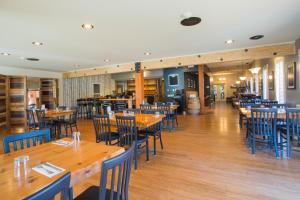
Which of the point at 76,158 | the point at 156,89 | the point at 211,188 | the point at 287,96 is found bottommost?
the point at 211,188

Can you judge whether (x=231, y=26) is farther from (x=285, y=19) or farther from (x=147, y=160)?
(x=147, y=160)

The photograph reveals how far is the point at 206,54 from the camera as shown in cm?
559

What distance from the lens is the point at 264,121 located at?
316 cm

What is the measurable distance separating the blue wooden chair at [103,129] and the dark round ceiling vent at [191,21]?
2.25 meters

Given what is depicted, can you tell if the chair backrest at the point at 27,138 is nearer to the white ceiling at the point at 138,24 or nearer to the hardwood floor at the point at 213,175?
the hardwood floor at the point at 213,175

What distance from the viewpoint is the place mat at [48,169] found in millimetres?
1155

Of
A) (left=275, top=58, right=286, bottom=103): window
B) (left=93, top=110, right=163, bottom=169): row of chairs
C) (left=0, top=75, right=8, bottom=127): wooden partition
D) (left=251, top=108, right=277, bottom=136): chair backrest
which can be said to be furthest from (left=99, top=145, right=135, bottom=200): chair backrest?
(left=0, top=75, right=8, bottom=127): wooden partition

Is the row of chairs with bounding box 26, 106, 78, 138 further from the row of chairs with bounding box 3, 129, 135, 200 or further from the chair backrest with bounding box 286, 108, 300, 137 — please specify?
the chair backrest with bounding box 286, 108, 300, 137

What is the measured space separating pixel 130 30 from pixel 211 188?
3091 millimetres

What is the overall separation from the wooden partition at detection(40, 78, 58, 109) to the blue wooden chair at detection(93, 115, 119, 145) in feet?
21.0

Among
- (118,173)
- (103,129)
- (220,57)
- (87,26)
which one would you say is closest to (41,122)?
(103,129)

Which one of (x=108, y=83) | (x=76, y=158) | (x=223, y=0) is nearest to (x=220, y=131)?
(x=223, y=0)

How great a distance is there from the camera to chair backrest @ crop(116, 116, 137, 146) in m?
2.96

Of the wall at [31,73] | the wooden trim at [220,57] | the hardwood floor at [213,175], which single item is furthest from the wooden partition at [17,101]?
the hardwood floor at [213,175]
